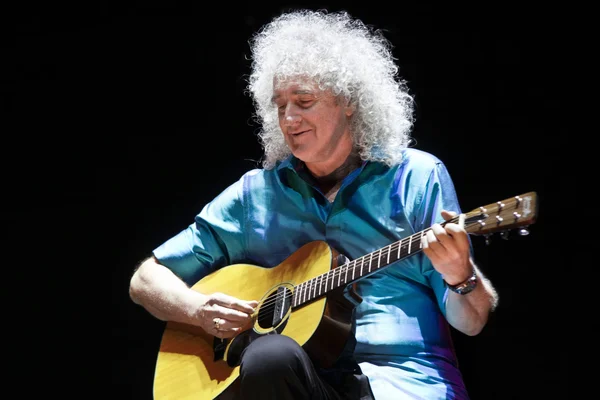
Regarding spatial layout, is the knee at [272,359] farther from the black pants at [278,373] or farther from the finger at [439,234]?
the finger at [439,234]

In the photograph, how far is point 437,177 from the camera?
221 centimetres

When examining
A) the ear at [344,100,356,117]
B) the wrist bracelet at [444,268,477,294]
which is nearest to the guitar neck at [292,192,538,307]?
the wrist bracelet at [444,268,477,294]

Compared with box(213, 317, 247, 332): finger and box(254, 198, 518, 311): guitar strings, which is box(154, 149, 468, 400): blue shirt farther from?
box(213, 317, 247, 332): finger

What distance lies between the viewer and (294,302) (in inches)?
84.1

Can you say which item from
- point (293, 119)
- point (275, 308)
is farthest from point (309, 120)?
point (275, 308)

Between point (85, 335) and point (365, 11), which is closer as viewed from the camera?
point (365, 11)

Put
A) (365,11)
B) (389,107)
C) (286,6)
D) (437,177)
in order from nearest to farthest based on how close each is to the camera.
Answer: (437,177) → (389,107) → (365,11) → (286,6)

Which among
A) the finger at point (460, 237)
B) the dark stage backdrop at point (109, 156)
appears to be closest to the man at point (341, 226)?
the finger at point (460, 237)

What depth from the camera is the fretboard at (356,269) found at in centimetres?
194

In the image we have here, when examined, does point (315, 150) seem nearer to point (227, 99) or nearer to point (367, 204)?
point (367, 204)

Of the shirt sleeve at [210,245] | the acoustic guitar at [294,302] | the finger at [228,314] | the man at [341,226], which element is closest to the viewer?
the acoustic guitar at [294,302]

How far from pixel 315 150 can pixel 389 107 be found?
0.30m

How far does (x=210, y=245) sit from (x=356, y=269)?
680 millimetres

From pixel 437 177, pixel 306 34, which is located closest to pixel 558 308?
pixel 437 177
